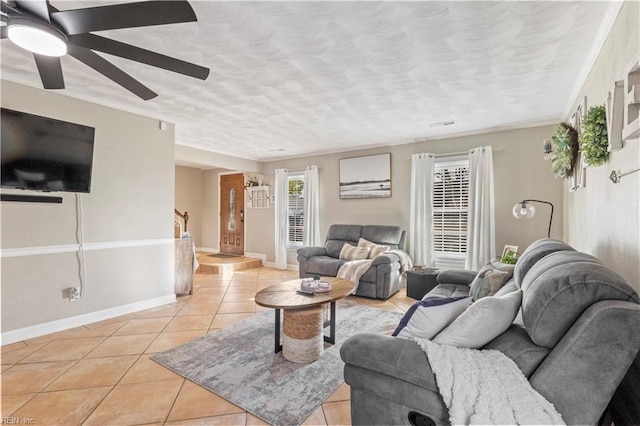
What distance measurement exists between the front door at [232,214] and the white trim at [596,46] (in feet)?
21.3

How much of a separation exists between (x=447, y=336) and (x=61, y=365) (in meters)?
2.97

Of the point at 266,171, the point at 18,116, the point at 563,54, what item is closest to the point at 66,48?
the point at 18,116

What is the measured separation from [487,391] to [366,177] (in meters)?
4.62

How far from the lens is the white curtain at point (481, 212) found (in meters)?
4.24

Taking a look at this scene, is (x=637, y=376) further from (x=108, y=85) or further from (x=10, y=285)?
(x=10, y=285)

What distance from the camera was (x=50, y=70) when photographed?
1.87m

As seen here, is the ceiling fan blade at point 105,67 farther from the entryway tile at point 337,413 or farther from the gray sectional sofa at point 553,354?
the entryway tile at point 337,413

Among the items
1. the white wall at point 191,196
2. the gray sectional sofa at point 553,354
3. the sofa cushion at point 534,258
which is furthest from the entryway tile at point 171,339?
the white wall at point 191,196

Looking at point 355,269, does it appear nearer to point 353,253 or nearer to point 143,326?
point 353,253

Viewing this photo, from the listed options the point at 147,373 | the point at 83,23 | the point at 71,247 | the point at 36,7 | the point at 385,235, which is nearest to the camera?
the point at 36,7

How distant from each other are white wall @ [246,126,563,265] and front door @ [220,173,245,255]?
2248 millimetres

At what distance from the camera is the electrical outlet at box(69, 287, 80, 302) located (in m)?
3.21

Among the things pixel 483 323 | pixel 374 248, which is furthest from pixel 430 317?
pixel 374 248

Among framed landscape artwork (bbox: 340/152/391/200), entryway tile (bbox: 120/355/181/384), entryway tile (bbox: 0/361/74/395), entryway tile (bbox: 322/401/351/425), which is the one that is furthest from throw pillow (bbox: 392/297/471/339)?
framed landscape artwork (bbox: 340/152/391/200)
